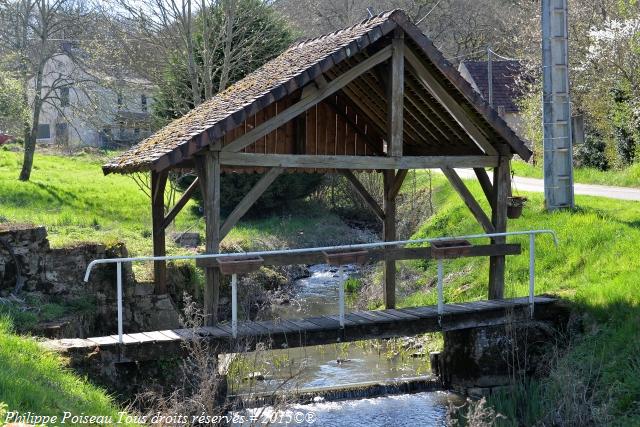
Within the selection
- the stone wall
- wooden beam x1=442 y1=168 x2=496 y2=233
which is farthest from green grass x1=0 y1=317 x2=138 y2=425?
wooden beam x1=442 y1=168 x2=496 y2=233

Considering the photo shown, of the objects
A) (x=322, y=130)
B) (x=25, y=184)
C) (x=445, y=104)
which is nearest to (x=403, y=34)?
(x=445, y=104)

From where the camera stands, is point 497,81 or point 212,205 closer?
point 212,205

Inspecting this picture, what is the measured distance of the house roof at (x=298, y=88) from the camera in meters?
8.77

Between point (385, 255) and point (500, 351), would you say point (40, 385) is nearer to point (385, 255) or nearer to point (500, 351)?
point (385, 255)

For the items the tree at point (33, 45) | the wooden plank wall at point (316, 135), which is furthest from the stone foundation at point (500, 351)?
the tree at point (33, 45)

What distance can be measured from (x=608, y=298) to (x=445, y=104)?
3321mm

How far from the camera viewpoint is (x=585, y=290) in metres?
10.8

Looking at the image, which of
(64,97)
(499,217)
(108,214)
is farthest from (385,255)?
(64,97)

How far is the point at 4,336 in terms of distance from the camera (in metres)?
7.73

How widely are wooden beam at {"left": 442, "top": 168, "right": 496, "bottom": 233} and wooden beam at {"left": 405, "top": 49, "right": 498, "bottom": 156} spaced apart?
0.61m

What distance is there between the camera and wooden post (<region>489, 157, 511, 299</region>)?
35.9ft

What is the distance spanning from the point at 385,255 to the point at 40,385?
16.0 feet

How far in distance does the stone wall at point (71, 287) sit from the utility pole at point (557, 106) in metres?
7.44

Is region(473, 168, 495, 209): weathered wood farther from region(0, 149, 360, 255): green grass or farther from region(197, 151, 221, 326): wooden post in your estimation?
region(0, 149, 360, 255): green grass
